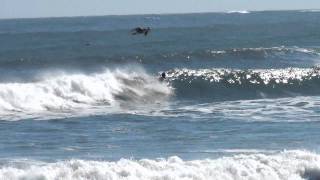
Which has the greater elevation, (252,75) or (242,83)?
(252,75)

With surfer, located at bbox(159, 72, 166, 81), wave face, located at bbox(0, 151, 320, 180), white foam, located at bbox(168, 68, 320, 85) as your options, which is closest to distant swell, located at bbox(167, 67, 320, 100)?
white foam, located at bbox(168, 68, 320, 85)

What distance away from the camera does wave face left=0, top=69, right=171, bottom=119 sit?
31.0 m

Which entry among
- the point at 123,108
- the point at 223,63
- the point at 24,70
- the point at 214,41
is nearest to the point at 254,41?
the point at 214,41

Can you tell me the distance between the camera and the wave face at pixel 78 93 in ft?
102

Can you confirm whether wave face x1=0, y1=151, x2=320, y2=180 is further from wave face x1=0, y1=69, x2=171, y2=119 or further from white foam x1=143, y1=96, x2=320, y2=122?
wave face x1=0, y1=69, x2=171, y2=119

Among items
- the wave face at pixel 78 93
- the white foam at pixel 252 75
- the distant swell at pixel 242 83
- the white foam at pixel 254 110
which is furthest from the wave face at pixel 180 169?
the white foam at pixel 252 75

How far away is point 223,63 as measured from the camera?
48875mm

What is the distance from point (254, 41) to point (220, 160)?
5223 cm

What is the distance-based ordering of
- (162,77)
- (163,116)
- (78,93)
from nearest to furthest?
(163,116) → (78,93) → (162,77)

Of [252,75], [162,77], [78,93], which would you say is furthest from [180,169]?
[252,75]

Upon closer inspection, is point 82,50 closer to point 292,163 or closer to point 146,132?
point 146,132

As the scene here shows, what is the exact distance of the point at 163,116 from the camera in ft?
89.4

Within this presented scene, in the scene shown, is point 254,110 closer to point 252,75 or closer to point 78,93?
point 78,93

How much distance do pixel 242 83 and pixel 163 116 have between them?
1245cm
